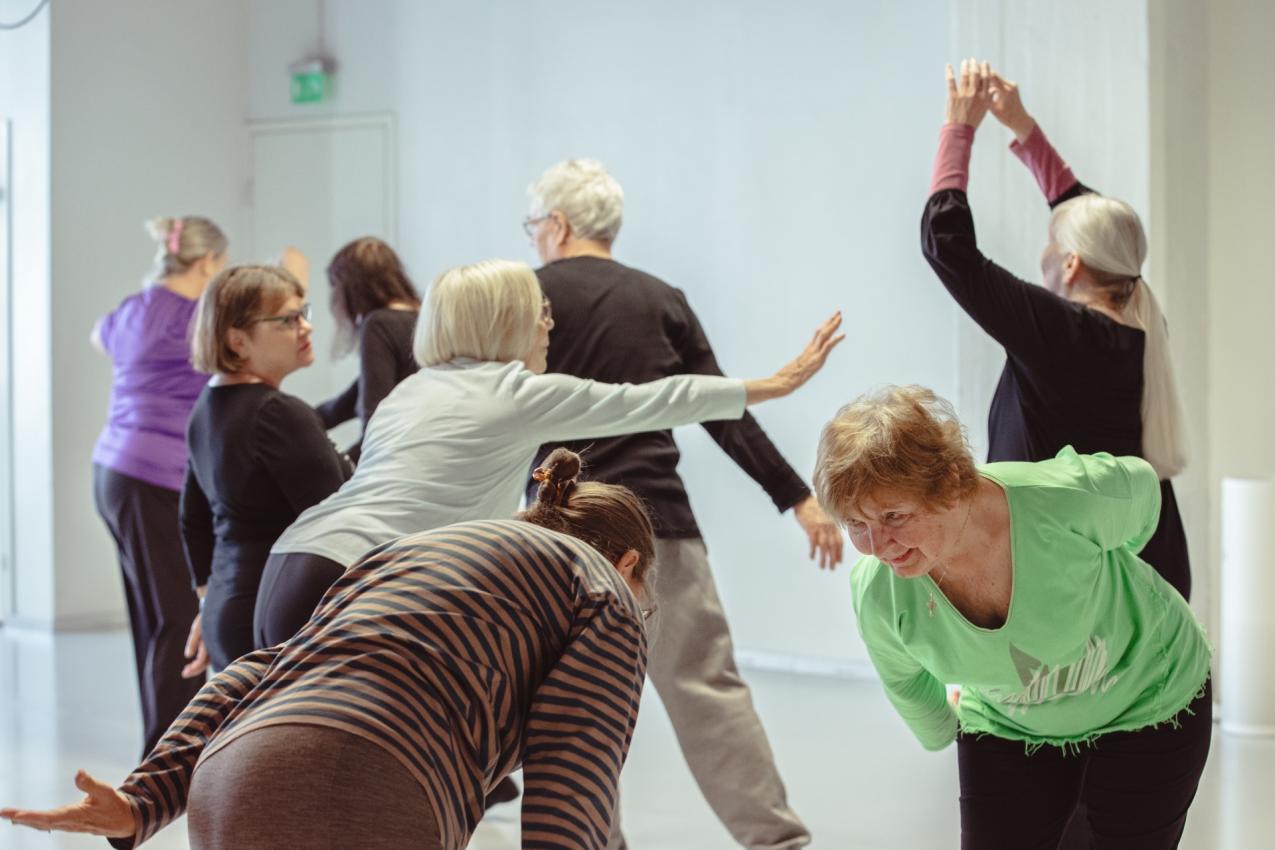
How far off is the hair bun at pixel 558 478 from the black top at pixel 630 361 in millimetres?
1484

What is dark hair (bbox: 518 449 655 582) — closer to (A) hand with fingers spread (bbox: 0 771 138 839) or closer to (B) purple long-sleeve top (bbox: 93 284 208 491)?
(A) hand with fingers spread (bbox: 0 771 138 839)

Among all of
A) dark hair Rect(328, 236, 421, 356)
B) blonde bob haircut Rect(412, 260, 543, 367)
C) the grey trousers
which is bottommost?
the grey trousers

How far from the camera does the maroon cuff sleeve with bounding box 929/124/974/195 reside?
3.02m

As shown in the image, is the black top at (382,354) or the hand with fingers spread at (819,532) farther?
the black top at (382,354)

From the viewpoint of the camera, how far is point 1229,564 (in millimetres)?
4965

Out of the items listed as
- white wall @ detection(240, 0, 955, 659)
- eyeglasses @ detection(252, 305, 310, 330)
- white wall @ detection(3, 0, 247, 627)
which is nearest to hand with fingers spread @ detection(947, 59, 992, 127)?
eyeglasses @ detection(252, 305, 310, 330)

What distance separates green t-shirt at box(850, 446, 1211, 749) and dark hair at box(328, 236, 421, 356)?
2324 millimetres

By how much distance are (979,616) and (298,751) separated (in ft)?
3.18

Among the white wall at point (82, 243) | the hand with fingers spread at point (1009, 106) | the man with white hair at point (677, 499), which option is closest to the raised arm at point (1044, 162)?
the hand with fingers spread at point (1009, 106)

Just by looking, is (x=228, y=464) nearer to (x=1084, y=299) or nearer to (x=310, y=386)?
(x=1084, y=299)

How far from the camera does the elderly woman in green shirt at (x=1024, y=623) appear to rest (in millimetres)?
1962

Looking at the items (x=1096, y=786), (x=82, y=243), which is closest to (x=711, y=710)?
(x=1096, y=786)

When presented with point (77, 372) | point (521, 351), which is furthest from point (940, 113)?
point (77, 372)

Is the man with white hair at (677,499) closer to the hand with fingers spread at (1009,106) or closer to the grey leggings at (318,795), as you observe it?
the hand with fingers spread at (1009,106)
